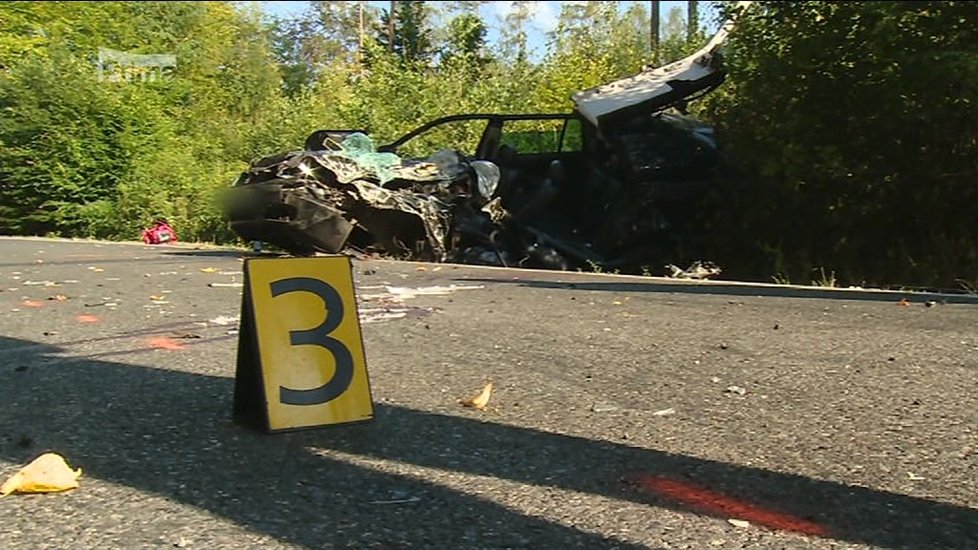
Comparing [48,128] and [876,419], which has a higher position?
[48,128]

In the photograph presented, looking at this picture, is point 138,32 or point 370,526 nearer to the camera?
point 370,526

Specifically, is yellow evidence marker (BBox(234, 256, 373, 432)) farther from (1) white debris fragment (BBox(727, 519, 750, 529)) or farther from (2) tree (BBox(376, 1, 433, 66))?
(2) tree (BBox(376, 1, 433, 66))

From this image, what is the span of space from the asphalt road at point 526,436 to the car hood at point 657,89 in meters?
5.26

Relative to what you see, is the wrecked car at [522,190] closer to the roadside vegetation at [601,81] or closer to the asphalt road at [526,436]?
the roadside vegetation at [601,81]

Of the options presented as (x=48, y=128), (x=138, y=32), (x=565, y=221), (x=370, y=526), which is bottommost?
(x=370, y=526)

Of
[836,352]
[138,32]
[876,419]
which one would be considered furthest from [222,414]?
[138,32]

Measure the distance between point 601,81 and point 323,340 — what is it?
23.1 m

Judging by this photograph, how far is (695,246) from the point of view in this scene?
39.0ft

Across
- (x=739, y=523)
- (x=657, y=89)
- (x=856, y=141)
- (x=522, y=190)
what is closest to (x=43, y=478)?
(x=739, y=523)

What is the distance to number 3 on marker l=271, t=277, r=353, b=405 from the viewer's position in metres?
3.84

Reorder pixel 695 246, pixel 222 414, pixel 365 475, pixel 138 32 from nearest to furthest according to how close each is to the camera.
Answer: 1. pixel 365 475
2. pixel 222 414
3. pixel 695 246
4. pixel 138 32

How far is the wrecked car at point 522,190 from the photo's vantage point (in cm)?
1147

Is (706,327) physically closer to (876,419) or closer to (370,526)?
(876,419)

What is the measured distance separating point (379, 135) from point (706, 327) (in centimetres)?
1524
